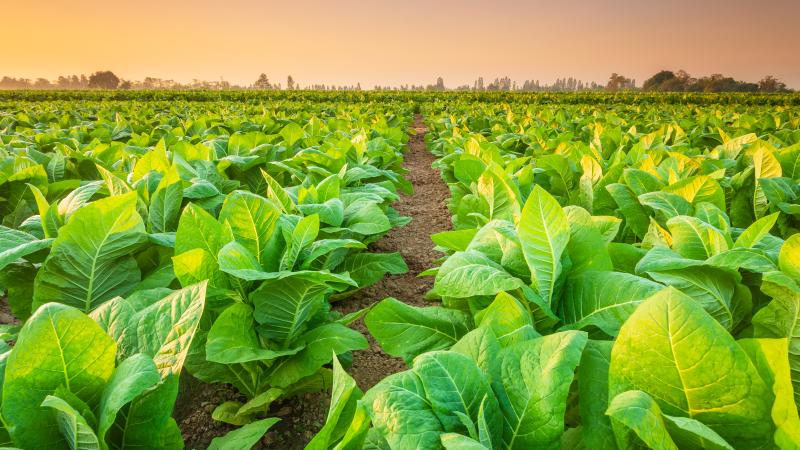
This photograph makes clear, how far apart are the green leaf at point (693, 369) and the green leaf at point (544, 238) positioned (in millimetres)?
520

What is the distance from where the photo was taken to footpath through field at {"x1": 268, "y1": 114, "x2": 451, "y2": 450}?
2.00 meters

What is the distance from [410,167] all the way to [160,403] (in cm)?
860

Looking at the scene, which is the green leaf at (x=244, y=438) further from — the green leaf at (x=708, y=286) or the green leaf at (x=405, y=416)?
the green leaf at (x=708, y=286)

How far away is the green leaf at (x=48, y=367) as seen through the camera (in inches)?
35.6

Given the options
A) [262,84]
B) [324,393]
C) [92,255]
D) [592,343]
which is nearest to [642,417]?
[592,343]

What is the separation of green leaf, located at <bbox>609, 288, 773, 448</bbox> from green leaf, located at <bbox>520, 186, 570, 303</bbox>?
520mm

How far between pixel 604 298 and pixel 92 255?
1.89 m

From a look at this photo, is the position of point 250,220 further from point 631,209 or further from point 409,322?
point 631,209

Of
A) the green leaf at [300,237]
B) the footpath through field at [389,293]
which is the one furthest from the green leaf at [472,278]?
the footpath through field at [389,293]

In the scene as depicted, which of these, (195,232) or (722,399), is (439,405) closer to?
(722,399)

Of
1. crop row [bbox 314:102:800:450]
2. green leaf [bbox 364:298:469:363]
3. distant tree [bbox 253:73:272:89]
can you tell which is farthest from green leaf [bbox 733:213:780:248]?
distant tree [bbox 253:73:272:89]

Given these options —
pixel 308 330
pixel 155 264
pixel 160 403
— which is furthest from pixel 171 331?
pixel 155 264

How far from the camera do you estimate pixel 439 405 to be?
89 centimetres

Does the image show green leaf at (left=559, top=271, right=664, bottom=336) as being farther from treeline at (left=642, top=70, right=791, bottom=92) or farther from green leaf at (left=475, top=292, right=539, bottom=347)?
treeline at (left=642, top=70, right=791, bottom=92)
